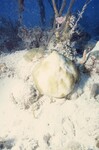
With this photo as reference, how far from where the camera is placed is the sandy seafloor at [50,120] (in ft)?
9.82

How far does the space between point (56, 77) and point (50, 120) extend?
0.59m

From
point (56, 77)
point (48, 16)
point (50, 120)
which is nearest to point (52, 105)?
point (50, 120)

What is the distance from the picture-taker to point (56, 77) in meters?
3.07

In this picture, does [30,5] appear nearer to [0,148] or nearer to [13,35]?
[13,35]

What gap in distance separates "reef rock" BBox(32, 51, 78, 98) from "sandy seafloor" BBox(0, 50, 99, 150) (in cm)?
21

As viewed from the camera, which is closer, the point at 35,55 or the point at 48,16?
the point at 35,55

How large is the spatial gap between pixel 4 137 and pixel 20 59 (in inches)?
59.3

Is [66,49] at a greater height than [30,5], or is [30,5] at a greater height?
[30,5]

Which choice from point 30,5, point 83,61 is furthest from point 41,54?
point 30,5

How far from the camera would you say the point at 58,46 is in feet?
13.3

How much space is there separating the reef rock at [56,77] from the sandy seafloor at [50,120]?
0.21 metres

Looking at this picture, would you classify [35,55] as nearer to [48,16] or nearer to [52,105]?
[52,105]

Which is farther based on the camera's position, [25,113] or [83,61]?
[83,61]

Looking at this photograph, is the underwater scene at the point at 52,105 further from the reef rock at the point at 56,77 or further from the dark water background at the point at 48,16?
the dark water background at the point at 48,16
